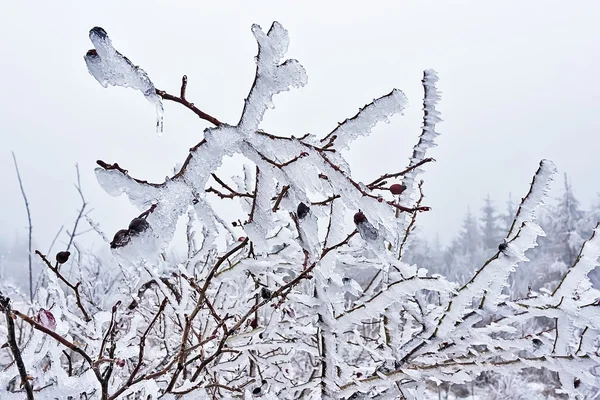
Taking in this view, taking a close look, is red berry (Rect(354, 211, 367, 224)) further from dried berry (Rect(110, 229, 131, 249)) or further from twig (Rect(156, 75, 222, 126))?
dried berry (Rect(110, 229, 131, 249))

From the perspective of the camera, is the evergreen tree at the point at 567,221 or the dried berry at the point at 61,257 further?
the evergreen tree at the point at 567,221

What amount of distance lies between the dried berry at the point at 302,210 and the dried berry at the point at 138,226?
1.17 ft

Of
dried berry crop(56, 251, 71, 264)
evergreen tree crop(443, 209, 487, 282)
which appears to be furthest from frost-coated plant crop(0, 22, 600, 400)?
evergreen tree crop(443, 209, 487, 282)

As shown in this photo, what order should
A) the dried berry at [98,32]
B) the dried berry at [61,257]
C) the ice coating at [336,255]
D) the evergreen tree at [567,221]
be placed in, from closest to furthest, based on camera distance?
the dried berry at [98,32]
the ice coating at [336,255]
the dried berry at [61,257]
the evergreen tree at [567,221]

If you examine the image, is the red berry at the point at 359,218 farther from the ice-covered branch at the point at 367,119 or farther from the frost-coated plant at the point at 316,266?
the ice-covered branch at the point at 367,119

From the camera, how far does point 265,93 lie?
2.72 feet

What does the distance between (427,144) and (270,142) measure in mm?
715

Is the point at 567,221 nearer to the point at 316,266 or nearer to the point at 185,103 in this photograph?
the point at 316,266

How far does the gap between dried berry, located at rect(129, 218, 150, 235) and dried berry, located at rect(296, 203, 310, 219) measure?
1.17 ft

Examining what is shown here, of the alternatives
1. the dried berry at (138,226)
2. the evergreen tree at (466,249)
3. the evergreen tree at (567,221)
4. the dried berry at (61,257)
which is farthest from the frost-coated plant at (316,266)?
the evergreen tree at (466,249)

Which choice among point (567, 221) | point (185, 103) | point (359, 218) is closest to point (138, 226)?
point (185, 103)

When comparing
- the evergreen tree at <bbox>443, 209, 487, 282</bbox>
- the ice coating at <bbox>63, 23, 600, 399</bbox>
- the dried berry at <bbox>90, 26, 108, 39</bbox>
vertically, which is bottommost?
the ice coating at <bbox>63, 23, 600, 399</bbox>

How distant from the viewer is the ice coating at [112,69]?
2.31 ft

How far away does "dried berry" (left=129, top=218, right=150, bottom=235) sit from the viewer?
0.70 metres
